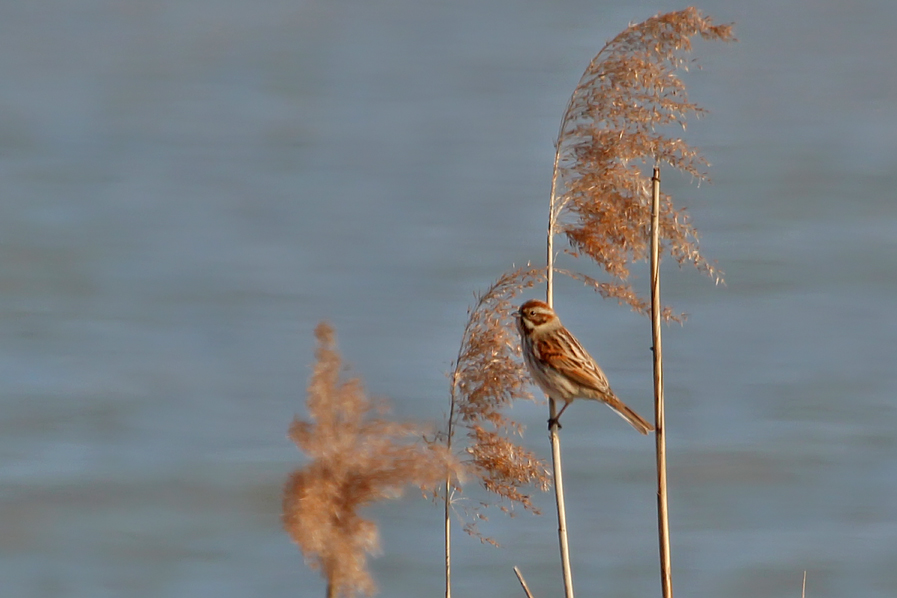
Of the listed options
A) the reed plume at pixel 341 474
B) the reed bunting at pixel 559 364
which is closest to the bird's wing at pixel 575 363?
the reed bunting at pixel 559 364

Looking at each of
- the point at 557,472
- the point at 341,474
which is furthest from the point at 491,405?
the point at 341,474

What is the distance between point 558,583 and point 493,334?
364 centimetres

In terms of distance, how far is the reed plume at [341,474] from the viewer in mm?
1960

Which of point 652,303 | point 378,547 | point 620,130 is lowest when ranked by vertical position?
point 378,547

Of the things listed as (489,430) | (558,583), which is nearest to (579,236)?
(489,430)

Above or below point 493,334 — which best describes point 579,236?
above

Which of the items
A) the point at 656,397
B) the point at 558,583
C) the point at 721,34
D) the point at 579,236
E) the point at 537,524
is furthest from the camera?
the point at 537,524

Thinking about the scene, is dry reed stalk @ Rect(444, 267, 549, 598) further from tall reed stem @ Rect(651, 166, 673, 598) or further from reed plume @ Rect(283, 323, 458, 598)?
reed plume @ Rect(283, 323, 458, 598)

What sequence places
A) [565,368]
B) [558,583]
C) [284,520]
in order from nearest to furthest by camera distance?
[284,520] → [565,368] → [558,583]

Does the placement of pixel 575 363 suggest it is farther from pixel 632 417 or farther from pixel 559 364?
pixel 632 417

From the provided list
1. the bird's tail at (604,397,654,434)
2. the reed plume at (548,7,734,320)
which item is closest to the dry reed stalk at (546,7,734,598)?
the reed plume at (548,7,734,320)

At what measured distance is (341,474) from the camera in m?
2.04

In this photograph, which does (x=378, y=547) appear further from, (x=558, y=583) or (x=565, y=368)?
(x=558, y=583)

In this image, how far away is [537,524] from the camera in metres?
6.77
